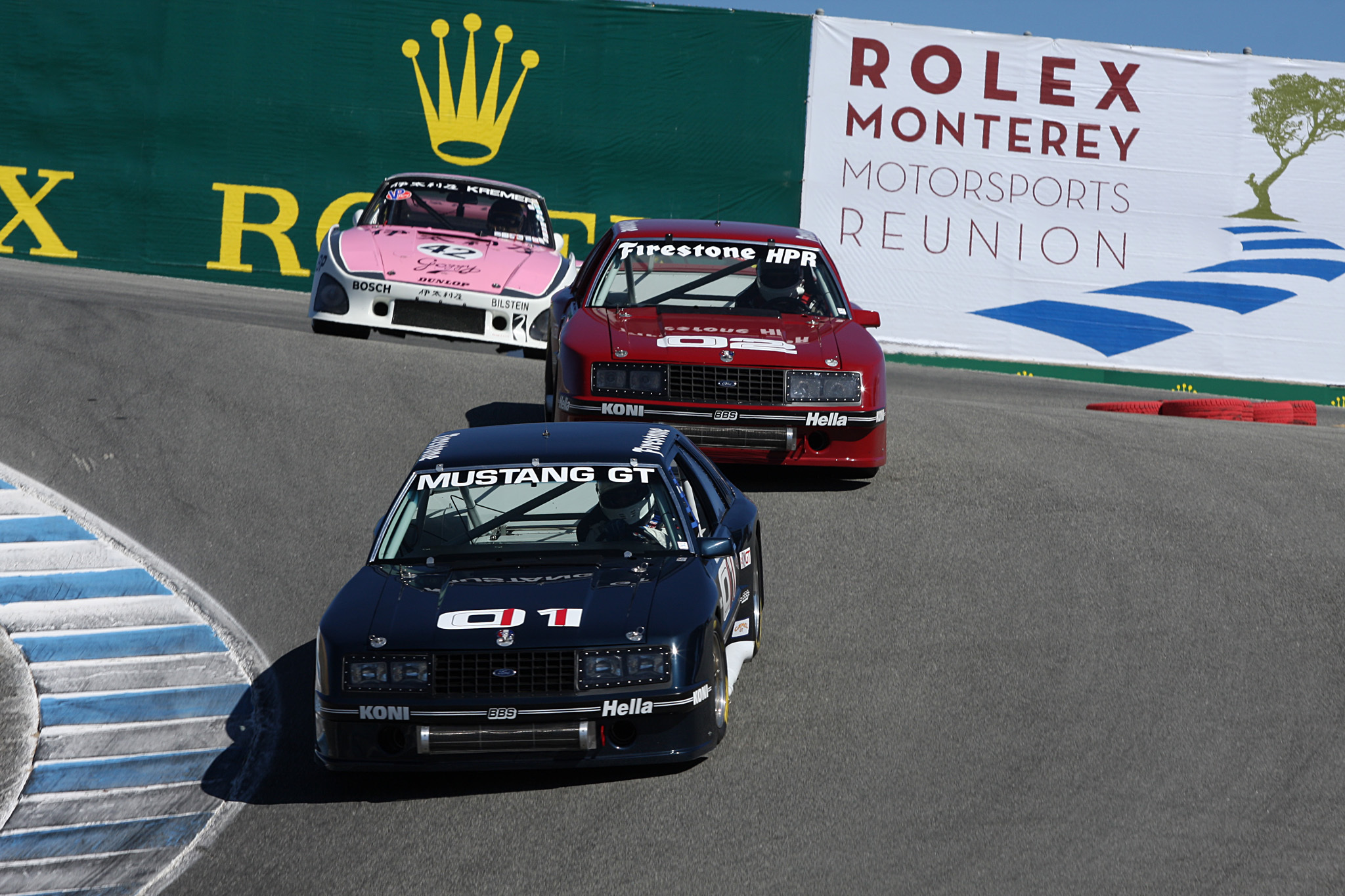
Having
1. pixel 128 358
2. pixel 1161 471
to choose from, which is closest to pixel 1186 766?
pixel 1161 471

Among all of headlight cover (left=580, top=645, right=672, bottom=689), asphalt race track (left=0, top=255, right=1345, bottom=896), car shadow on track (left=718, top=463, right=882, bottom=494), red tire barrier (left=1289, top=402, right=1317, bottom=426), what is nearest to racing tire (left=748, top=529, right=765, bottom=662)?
asphalt race track (left=0, top=255, right=1345, bottom=896)

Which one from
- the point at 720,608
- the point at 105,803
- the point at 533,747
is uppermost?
the point at 720,608

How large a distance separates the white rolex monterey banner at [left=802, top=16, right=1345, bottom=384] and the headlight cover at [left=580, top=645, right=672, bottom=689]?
45.9ft

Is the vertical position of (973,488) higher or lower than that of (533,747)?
higher

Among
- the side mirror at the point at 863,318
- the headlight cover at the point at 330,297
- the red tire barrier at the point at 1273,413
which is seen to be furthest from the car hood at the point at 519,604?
the red tire barrier at the point at 1273,413

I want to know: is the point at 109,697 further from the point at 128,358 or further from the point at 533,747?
→ the point at 128,358

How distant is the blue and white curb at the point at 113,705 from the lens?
16.9ft

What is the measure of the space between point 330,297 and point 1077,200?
10.6 metres

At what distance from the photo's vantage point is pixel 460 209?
13.4 metres

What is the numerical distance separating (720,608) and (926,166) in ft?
46.4

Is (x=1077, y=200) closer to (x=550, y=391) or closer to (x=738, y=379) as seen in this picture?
(x=550, y=391)

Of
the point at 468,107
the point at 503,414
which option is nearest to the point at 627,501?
the point at 503,414

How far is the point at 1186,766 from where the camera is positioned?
5.52m

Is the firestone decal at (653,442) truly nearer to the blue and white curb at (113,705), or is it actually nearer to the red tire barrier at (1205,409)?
the blue and white curb at (113,705)
